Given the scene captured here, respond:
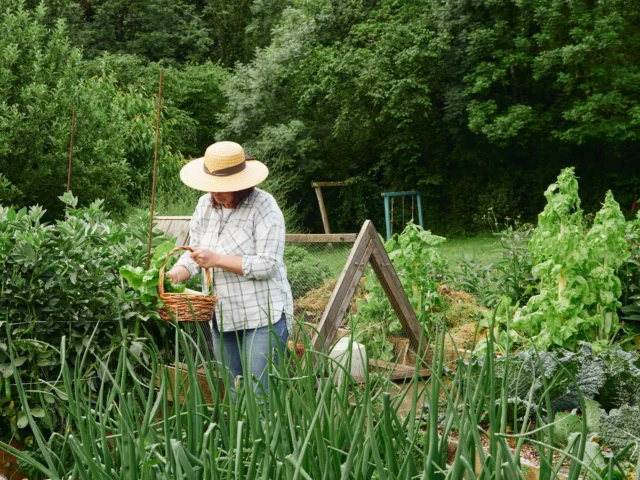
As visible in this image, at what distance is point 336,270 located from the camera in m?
5.26

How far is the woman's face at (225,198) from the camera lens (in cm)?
349

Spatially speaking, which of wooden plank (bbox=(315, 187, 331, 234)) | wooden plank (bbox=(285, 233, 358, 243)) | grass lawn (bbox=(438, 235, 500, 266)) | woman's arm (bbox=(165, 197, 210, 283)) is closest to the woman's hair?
woman's arm (bbox=(165, 197, 210, 283))

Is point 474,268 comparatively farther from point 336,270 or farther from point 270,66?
point 270,66

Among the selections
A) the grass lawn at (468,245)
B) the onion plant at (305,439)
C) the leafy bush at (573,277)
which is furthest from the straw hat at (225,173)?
the grass lawn at (468,245)

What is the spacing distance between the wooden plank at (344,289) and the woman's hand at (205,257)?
69 cm

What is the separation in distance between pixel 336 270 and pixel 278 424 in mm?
4139

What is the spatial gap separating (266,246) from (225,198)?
11.7 inches

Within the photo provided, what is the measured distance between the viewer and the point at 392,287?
13.5 feet

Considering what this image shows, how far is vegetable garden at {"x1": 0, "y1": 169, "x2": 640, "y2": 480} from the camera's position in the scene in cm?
112

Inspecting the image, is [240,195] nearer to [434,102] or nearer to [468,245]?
[468,245]

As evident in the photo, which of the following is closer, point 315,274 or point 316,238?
point 316,238

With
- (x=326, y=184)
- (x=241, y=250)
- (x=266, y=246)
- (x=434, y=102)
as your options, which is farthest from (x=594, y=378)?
(x=434, y=102)

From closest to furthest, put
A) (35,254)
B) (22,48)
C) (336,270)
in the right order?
(35,254) < (336,270) < (22,48)

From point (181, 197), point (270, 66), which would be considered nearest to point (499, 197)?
point (270, 66)
